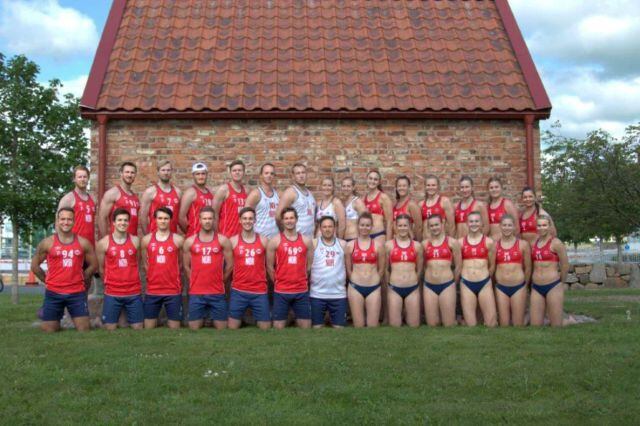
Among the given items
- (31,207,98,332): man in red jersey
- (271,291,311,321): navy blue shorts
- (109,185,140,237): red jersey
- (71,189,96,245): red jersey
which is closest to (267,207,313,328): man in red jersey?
(271,291,311,321): navy blue shorts

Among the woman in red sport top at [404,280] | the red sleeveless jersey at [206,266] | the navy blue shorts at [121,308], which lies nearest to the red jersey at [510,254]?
the woman in red sport top at [404,280]

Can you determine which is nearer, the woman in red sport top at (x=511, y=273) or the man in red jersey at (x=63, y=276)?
the man in red jersey at (x=63, y=276)

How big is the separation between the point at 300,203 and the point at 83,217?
295 cm

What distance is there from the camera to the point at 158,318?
913 centimetres

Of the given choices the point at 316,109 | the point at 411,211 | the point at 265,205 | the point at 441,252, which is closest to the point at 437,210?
the point at 411,211

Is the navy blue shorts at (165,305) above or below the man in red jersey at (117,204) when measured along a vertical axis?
below

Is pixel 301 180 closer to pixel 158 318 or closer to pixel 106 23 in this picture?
pixel 158 318

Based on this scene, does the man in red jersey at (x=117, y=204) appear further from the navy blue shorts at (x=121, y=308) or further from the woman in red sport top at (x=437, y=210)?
the woman in red sport top at (x=437, y=210)

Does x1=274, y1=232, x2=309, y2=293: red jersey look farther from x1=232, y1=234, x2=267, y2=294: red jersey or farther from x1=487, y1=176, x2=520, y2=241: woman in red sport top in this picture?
x1=487, y1=176, x2=520, y2=241: woman in red sport top

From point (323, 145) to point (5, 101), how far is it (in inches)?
376

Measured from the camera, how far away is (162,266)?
8.69 m

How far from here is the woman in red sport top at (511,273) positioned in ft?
28.8

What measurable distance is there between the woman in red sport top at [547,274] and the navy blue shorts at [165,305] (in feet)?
15.2

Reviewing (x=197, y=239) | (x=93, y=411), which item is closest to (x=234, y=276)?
(x=197, y=239)
